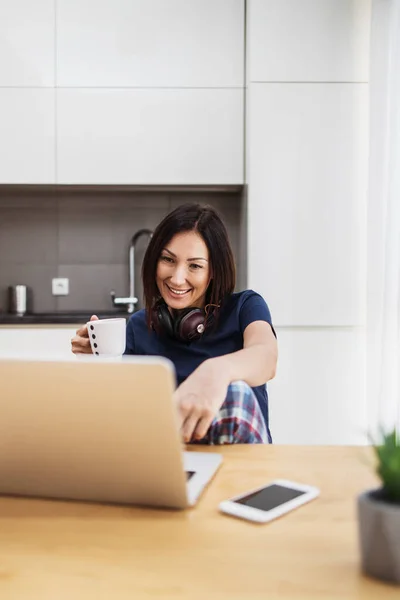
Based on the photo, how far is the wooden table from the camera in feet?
2.07

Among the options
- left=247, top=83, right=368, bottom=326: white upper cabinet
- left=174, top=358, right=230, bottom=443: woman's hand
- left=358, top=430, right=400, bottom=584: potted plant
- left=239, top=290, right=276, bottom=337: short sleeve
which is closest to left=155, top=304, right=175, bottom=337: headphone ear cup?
left=239, top=290, right=276, bottom=337: short sleeve

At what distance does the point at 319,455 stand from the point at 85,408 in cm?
48

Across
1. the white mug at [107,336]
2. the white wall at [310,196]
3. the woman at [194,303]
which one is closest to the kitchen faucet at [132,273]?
the white wall at [310,196]

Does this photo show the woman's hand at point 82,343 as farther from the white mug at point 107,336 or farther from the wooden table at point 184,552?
the wooden table at point 184,552

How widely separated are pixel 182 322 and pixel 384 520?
1.06m

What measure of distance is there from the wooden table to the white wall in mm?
2054

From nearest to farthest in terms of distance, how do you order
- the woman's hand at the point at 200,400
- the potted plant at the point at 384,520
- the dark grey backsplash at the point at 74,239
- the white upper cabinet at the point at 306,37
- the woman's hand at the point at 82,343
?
the potted plant at the point at 384,520, the woman's hand at the point at 200,400, the woman's hand at the point at 82,343, the white upper cabinet at the point at 306,37, the dark grey backsplash at the point at 74,239

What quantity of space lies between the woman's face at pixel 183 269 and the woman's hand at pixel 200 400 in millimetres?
630

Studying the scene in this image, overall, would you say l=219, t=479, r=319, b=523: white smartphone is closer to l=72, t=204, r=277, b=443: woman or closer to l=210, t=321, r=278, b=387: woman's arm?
l=210, t=321, r=278, b=387: woman's arm

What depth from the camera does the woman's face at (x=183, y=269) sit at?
1.67 m

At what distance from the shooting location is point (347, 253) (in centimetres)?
296

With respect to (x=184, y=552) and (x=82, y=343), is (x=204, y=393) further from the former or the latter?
(x=82, y=343)

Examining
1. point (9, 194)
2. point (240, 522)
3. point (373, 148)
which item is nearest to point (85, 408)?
point (240, 522)

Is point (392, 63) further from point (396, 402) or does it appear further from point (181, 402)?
point (181, 402)
